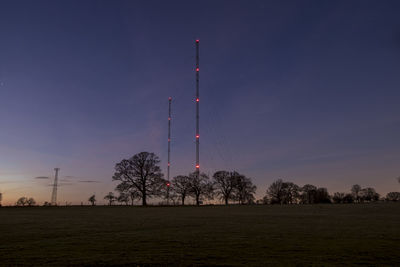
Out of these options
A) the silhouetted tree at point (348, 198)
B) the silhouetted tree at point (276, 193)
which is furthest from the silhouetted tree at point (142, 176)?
the silhouetted tree at point (348, 198)

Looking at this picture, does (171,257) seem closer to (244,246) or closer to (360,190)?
(244,246)

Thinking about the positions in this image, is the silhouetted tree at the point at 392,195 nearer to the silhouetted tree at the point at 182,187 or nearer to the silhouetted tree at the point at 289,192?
the silhouetted tree at the point at 289,192

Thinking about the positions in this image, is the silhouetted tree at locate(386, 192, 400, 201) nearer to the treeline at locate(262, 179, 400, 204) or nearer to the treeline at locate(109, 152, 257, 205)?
the treeline at locate(262, 179, 400, 204)

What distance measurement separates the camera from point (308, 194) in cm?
14262

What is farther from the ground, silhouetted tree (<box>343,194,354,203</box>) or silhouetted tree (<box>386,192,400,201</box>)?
silhouetted tree (<box>386,192,400,201</box>)

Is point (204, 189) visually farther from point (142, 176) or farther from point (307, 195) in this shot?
point (307, 195)

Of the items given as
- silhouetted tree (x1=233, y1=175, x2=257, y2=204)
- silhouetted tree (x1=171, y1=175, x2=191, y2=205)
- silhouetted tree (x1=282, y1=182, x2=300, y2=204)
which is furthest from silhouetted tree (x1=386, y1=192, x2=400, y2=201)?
silhouetted tree (x1=171, y1=175, x2=191, y2=205)

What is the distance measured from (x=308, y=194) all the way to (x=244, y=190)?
55634 millimetres

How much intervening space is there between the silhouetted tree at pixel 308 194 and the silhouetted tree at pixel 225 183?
177 feet

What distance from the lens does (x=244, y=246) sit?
9.95m

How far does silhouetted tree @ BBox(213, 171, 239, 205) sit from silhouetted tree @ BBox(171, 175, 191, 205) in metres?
12.8

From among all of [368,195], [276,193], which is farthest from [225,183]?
[368,195]

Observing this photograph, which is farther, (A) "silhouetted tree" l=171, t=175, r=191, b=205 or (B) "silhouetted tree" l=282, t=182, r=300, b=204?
(B) "silhouetted tree" l=282, t=182, r=300, b=204

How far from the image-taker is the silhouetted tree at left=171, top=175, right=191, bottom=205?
3602 inches
